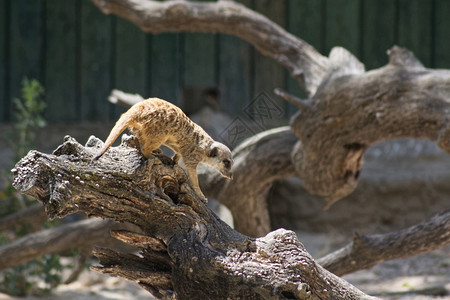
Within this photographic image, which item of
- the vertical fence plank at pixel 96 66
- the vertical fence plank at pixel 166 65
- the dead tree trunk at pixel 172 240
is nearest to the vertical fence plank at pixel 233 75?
the vertical fence plank at pixel 166 65

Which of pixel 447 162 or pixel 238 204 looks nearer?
pixel 238 204

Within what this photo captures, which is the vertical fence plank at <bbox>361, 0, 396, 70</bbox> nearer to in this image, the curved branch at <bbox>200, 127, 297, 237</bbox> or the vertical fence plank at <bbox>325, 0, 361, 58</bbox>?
the vertical fence plank at <bbox>325, 0, 361, 58</bbox>

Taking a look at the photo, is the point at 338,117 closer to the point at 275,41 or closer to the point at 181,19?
the point at 275,41

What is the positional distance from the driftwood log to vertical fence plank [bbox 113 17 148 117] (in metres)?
1.88

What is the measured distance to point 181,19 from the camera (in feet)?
14.5

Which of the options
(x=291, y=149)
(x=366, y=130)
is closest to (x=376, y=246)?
(x=366, y=130)

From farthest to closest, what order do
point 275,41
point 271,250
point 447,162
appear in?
point 447,162, point 275,41, point 271,250

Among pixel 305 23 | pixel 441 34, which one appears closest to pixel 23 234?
pixel 305 23

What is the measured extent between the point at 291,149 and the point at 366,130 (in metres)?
0.63

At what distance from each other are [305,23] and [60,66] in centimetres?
263

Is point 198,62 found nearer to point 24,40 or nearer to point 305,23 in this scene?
point 305,23

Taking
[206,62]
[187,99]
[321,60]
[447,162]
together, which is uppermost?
[321,60]

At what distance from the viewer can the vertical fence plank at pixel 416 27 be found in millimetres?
6434

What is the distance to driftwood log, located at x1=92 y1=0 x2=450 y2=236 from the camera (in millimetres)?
3445
